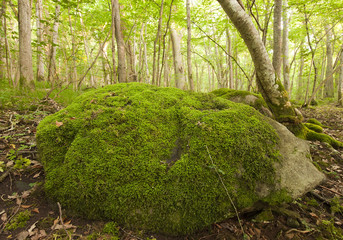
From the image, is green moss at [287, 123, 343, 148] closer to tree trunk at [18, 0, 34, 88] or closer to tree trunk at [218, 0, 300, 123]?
tree trunk at [218, 0, 300, 123]

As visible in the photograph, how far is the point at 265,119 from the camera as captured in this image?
2785 mm

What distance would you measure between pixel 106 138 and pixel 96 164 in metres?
0.38

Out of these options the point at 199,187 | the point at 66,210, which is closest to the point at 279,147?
the point at 199,187

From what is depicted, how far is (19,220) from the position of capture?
172 centimetres

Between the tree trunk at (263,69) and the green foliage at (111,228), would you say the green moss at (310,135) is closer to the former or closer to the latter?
the tree trunk at (263,69)

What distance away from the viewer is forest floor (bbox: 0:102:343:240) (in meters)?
1.69

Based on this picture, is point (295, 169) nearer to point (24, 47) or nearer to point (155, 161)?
point (155, 161)

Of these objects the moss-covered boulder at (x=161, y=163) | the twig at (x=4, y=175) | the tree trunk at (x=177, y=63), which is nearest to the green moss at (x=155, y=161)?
the moss-covered boulder at (x=161, y=163)

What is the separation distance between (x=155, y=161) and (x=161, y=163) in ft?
0.28

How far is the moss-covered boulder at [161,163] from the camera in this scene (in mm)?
1821

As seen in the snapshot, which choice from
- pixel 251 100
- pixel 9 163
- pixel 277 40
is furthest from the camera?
pixel 277 40

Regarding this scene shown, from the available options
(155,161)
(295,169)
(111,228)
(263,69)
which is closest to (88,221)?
(111,228)

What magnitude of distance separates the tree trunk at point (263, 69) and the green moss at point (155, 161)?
1730 mm

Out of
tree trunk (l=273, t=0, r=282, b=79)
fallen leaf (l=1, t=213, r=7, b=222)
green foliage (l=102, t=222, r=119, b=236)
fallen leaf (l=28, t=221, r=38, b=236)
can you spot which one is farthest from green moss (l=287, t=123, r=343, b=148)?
fallen leaf (l=1, t=213, r=7, b=222)
